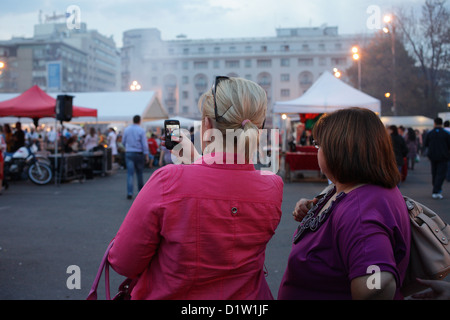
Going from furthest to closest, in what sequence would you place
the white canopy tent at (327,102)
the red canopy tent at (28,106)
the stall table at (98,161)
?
the stall table at (98,161) < the white canopy tent at (327,102) < the red canopy tent at (28,106)

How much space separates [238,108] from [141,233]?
59 cm

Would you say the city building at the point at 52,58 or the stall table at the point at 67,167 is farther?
the city building at the point at 52,58

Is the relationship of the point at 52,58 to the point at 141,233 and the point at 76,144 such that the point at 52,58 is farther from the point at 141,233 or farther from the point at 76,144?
the point at 141,233

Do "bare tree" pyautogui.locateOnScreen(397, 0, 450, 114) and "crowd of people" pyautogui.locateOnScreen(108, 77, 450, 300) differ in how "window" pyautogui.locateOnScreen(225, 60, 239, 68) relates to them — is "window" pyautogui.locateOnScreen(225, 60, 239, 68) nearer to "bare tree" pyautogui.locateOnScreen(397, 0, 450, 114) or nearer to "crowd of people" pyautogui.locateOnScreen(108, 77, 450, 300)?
"bare tree" pyautogui.locateOnScreen(397, 0, 450, 114)

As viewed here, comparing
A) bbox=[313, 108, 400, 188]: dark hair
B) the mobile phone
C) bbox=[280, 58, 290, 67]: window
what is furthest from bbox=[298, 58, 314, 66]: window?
bbox=[313, 108, 400, 188]: dark hair

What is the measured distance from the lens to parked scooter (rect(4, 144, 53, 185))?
45.3 ft

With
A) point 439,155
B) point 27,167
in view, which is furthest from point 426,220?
point 27,167

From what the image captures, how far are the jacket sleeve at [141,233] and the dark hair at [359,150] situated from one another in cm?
67

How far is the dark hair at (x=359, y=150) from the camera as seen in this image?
162cm

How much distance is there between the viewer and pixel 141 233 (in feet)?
5.12

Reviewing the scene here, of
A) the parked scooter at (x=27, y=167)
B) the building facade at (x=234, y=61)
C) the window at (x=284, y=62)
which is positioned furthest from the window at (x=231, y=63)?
the parked scooter at (x=27, y=167)

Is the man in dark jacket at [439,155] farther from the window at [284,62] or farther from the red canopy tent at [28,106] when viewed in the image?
the window at [284,62]
